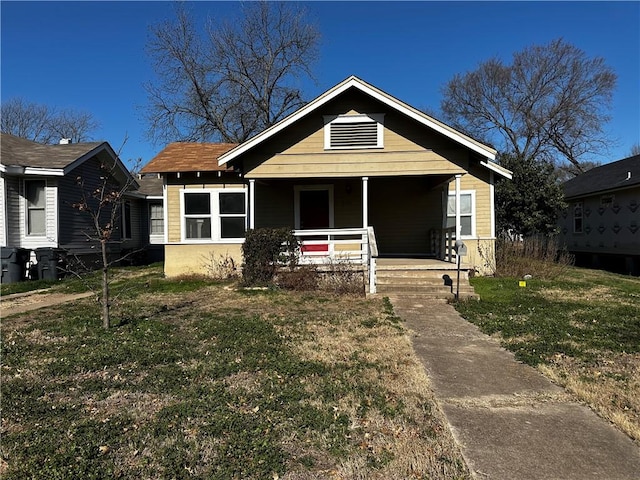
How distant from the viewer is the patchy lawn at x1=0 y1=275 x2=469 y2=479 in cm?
292

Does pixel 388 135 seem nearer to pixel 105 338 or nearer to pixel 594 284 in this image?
pixel 594 284

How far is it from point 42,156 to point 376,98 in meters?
12.3

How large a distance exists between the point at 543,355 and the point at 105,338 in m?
5.92

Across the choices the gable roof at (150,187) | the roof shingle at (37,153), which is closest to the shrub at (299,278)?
the roof shingle at (37,153)

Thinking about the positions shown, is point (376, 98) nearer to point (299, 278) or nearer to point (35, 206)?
point (299, 278)

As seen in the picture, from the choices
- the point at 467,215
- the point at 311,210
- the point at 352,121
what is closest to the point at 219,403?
the point at 352,121

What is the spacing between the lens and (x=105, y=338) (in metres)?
6.12

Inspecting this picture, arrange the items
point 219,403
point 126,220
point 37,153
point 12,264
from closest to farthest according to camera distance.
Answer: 1. point 219,403
2. point 12,264
3. point 37,153
4. point 126,220

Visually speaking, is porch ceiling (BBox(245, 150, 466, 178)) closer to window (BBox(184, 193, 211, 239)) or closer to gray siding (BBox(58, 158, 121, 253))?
window (BBox(184, 193, 211, 239))

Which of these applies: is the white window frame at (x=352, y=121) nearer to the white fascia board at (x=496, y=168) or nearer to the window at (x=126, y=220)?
the white fascia board at (x=496, y=168)

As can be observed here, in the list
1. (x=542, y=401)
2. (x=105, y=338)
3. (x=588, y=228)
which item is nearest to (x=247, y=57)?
(x=588, y=228)

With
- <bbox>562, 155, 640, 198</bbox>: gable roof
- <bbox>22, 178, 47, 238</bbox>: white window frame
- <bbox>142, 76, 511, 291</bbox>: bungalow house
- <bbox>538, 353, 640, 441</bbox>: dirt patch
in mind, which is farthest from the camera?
<bbox>562, 155, 640, 198</bbox>: gable roof

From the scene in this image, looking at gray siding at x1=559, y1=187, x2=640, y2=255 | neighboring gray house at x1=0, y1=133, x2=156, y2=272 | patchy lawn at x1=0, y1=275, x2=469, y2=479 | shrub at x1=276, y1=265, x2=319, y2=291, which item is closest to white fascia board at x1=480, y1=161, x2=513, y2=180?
shrub at x1=276, y1=265, x2=319, y2=291

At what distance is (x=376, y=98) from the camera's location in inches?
469
